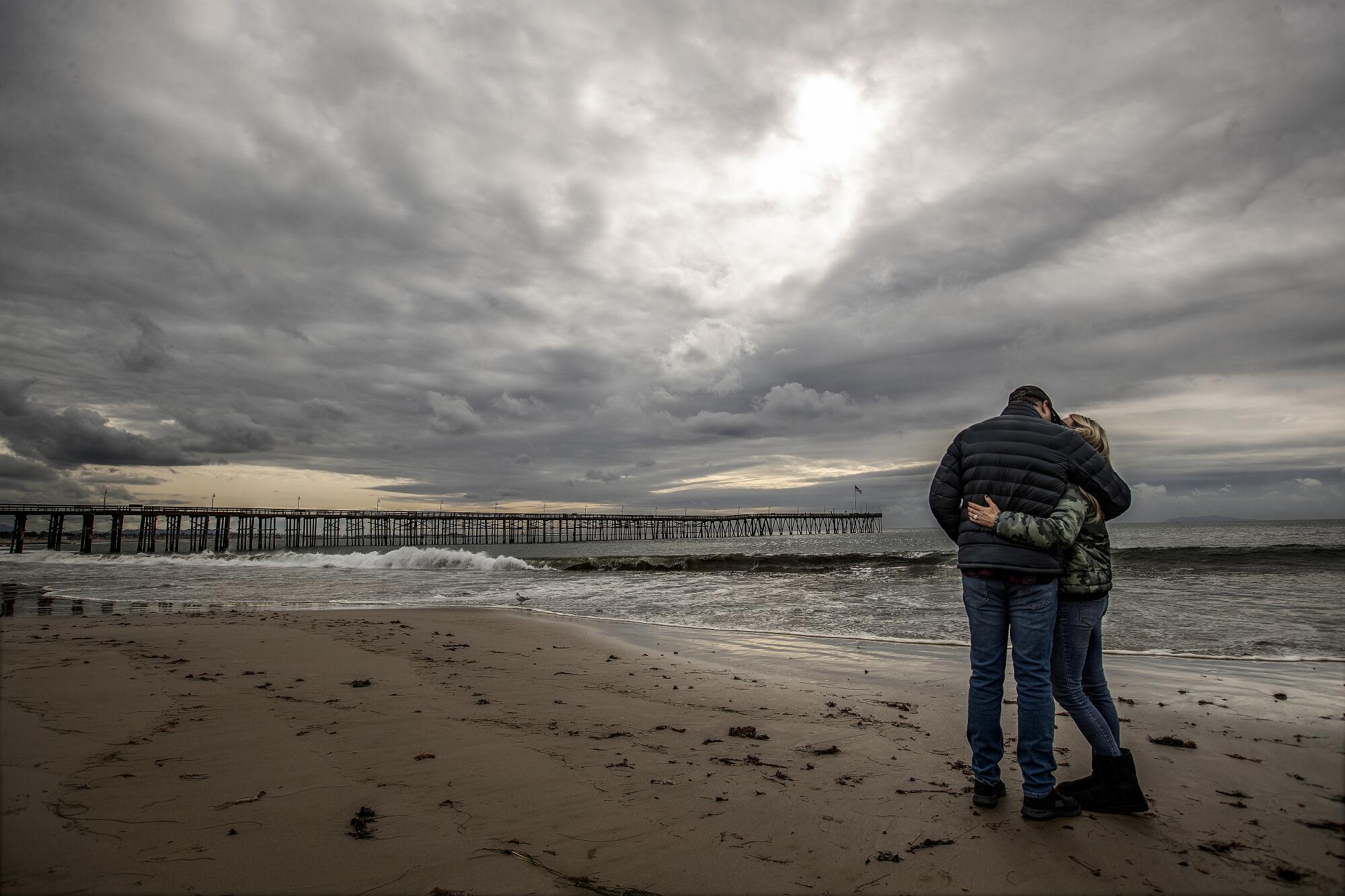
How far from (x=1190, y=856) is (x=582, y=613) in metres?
11.5

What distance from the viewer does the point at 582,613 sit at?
526 inches

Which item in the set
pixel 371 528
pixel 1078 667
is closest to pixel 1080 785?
pixel 1078 667

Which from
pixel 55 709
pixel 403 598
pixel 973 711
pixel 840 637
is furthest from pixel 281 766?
pixel 403 598

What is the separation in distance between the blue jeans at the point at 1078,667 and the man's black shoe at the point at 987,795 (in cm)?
54

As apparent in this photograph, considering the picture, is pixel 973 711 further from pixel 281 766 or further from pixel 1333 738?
pixel 281 766

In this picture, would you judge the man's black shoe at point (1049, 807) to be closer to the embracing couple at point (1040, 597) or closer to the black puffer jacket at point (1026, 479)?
the embracing couple at point (1040, 597)

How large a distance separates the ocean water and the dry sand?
301 cm

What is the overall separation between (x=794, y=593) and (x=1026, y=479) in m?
13.9

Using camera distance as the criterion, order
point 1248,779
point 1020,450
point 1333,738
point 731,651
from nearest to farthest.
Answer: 1. point 1020,450
2. point 1248,779
3. point 1333,738
4. point 731,651

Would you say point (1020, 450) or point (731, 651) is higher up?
point (1020, 450)

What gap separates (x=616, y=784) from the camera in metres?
3.61

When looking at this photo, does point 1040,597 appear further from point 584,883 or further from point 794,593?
point 794,593

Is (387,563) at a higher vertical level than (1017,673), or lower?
lower

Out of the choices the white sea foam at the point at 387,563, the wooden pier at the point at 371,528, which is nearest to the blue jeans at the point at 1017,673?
the white sea foam at the point at 387,563
